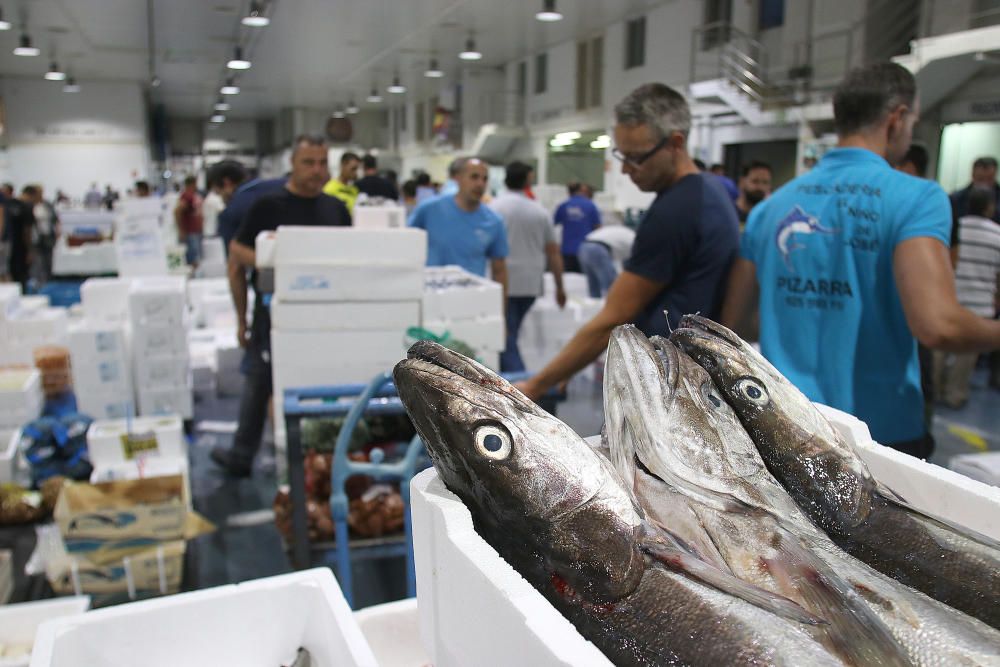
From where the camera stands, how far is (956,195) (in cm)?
680

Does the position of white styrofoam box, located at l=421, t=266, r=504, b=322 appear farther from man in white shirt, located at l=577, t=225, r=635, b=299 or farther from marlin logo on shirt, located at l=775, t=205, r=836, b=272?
man in white shirt, located at l=577, t=225, r=635, b=299

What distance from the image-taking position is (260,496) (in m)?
4.62

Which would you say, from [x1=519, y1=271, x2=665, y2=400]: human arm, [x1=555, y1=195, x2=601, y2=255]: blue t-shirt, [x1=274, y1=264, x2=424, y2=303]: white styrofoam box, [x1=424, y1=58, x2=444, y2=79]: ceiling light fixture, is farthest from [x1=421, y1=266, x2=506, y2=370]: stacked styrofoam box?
[x1=424, y1=58, x2=444, y2=79]: ceiling light fixture

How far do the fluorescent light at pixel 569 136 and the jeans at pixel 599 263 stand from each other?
39.8 feet

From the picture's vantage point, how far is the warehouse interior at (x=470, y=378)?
803 millimetres

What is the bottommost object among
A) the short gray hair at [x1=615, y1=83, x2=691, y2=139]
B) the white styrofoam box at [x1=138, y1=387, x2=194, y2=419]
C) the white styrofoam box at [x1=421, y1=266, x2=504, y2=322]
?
the white styrofoam box at [x1=138, y1=387, x2=194, y2=419]

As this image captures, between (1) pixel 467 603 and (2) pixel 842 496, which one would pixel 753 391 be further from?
(1) pixel 467 603

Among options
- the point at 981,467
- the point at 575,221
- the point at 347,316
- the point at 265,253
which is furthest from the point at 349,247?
the point at 575,221

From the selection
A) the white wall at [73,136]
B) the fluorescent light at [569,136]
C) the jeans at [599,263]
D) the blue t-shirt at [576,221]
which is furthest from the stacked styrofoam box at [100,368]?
the white wall at [73,136]

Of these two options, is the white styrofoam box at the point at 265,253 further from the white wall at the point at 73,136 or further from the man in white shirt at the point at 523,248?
the white wall at the point at 73,136

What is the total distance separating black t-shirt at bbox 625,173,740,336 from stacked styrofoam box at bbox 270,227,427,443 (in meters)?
1.55

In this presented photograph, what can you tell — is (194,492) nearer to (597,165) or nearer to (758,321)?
(758,321)

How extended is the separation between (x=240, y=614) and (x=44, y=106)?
2975 centimetres

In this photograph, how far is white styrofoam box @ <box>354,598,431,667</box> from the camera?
4.52 ft
